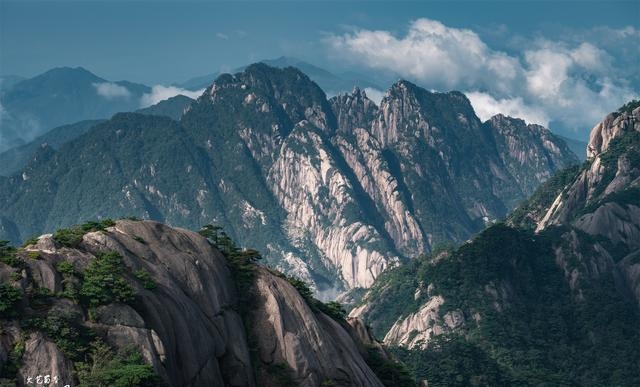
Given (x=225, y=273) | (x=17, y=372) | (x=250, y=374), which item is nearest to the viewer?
(x=17, y=372)

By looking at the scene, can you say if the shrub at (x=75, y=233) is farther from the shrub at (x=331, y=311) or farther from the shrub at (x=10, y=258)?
the shrub at (x=331, y=311)

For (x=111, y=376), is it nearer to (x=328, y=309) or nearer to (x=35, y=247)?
(x=35, y=247)

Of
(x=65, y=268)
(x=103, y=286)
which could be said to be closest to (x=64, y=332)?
(x=103, y=286)

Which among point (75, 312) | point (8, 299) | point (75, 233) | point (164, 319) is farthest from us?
point (75, 233)

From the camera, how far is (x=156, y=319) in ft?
243

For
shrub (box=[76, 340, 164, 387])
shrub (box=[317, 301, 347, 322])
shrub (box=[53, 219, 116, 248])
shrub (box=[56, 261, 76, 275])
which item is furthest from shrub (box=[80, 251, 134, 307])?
shrub (box=[317, 301, 347, 322])

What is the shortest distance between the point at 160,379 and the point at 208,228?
34.9m

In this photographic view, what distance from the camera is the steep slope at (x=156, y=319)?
220 ft

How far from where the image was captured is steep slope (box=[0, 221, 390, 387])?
220 ft

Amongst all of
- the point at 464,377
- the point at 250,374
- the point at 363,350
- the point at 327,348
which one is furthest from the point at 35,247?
the point at 464,377

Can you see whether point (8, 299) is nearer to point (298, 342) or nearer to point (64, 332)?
point (64, 332)

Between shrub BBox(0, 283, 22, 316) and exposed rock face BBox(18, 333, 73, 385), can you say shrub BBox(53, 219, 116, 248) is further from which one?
exposed rock face BBox(18, 333, 73, 385)

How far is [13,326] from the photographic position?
219ft

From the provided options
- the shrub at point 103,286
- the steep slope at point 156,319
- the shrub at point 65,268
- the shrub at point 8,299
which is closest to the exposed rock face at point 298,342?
the steep slope at point 156,319
